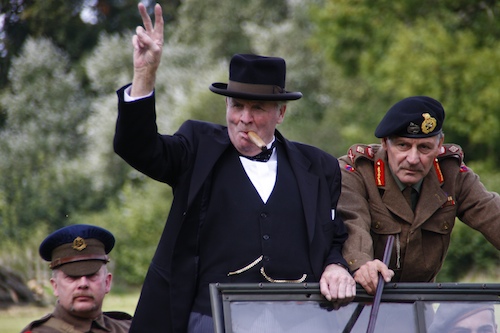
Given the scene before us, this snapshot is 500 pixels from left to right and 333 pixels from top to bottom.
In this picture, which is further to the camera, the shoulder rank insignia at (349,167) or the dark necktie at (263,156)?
the shoulder rank insignia at (349,167)

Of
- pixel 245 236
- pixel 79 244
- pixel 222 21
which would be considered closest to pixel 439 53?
pixel 222 21

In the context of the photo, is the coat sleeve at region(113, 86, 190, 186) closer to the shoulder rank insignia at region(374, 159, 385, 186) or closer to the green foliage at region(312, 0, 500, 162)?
the shoulder rank insignia at region(374, 159, 385, 186)

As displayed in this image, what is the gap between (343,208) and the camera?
14.3 feet

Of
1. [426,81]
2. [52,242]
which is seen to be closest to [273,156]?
[52,242]

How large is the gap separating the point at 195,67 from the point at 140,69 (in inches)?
927

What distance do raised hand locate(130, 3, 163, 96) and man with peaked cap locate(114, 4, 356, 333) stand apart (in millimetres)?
257

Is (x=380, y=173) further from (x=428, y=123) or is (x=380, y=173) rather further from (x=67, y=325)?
(x=67, y=325)

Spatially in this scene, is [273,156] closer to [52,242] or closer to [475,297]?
[475,297]

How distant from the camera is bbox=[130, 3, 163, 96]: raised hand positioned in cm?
356

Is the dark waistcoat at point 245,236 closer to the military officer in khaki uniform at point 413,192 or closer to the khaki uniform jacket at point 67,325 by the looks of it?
the military officer in khaki uniform at point 413,192

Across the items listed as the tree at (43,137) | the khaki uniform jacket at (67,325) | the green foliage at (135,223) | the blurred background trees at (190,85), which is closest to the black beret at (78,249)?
the khaki uniform jacket at (67,325)

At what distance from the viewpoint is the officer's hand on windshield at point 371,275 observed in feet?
12.1

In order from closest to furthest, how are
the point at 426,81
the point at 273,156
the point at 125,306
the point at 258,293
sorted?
the point at 258,293 → the point at 273,156 → the point at 125,306 → the point at 426,81

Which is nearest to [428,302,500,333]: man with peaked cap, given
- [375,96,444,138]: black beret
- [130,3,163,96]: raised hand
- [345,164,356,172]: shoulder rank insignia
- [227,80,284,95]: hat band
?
[375,96,444,138]: black beret
